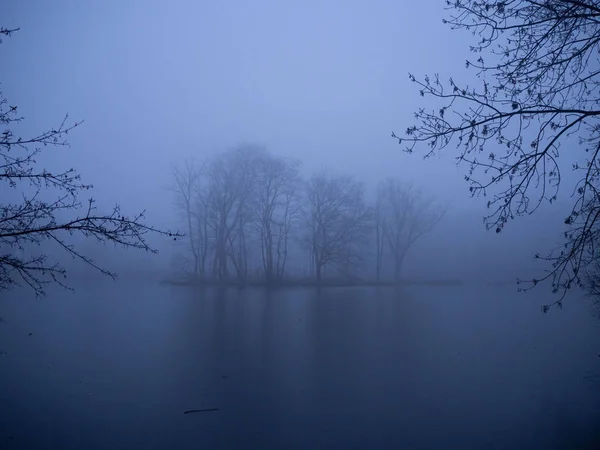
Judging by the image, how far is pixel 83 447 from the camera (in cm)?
418

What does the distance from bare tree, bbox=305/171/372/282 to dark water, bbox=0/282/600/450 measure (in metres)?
23.1

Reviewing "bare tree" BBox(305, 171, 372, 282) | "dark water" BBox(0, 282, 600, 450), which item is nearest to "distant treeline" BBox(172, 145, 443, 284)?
"bare tree" BBox(305, 171, 372, 282)

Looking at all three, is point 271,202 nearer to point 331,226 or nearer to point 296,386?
point 331,226

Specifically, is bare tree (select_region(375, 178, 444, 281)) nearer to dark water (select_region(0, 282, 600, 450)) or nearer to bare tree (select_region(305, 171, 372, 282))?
bare tree (select_region(305, 171, 372, 282))

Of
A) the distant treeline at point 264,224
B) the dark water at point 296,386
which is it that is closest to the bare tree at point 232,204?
the distant treeline at point 264,224

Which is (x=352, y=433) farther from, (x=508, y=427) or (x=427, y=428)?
(x=508, y=427)

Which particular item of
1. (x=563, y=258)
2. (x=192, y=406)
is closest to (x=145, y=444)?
(x=192, y=406)

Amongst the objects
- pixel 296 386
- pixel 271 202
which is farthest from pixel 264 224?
pixel 296 386

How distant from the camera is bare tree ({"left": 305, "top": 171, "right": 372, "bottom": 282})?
119 feet

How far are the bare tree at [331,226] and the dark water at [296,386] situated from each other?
2313cm

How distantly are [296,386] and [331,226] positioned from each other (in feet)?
99.0

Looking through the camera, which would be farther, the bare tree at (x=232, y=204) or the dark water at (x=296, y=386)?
the bare tree at (x=232, y=204)

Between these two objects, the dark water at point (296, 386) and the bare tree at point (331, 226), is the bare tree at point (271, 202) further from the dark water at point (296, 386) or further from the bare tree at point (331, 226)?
the dark water at point (296, 386)

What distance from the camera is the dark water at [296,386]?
4.54m
